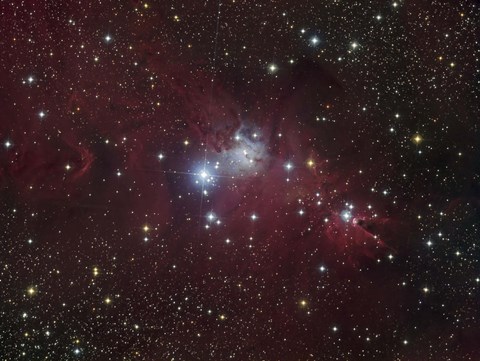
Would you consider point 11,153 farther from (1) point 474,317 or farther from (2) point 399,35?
(1) point 474,317

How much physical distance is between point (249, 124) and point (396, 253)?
44cm

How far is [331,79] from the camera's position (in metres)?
0.84

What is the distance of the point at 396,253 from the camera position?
2.82ft

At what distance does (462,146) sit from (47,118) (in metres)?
0.93

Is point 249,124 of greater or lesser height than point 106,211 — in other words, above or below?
above

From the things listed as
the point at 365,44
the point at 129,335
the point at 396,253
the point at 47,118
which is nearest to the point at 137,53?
the point at 47,118

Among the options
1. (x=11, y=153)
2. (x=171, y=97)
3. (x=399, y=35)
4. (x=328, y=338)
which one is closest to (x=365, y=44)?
(x=399, y=35)

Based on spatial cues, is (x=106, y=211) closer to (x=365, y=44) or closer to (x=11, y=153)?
(x=11, y=153)

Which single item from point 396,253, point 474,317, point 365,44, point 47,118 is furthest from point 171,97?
point 474,317

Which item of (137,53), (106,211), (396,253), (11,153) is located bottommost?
(396,253)

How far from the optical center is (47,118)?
812 mm

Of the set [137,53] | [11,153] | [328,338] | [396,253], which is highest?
[137,53]

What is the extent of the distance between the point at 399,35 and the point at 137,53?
58cm

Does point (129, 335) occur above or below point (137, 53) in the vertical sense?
below
